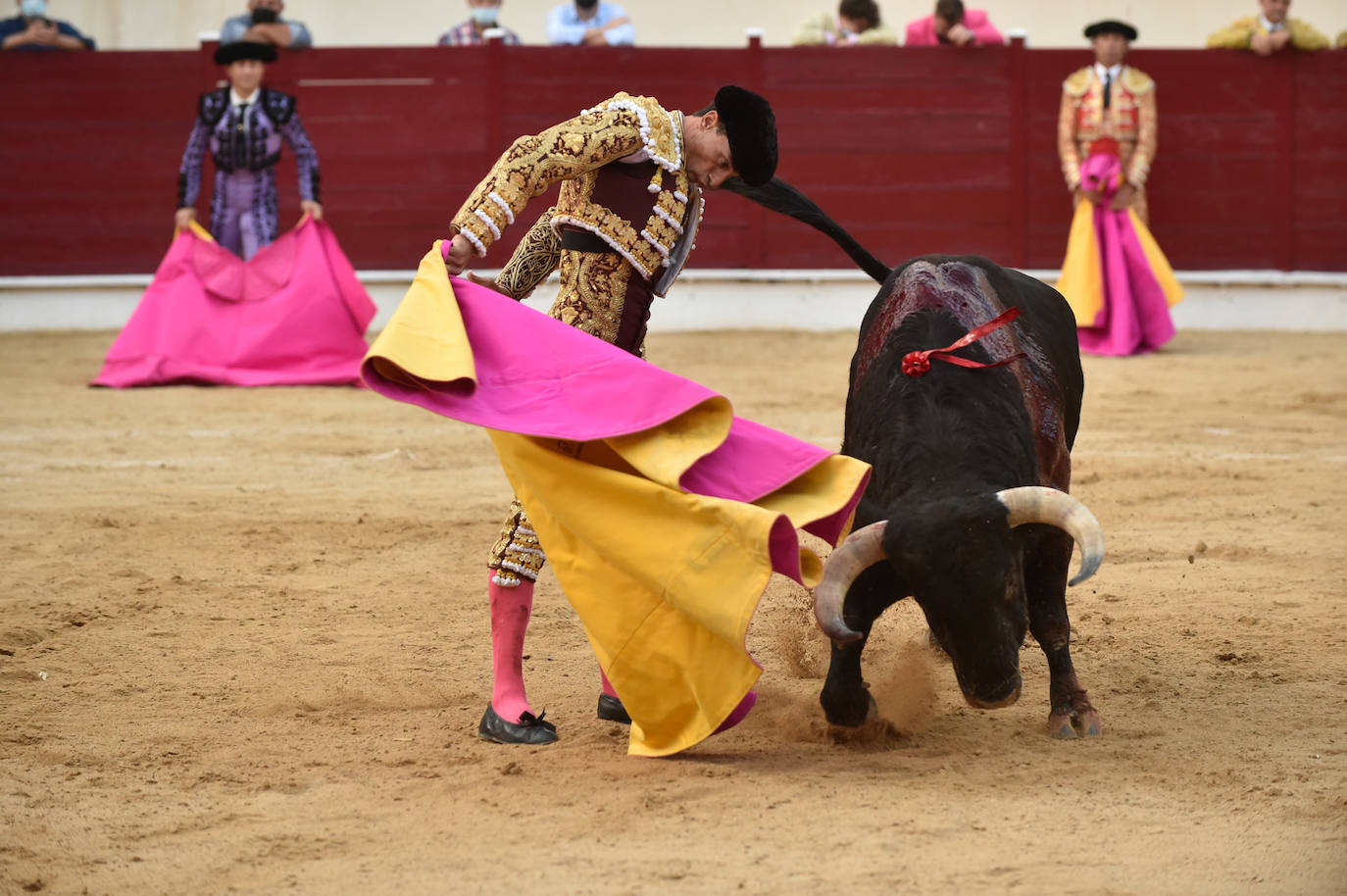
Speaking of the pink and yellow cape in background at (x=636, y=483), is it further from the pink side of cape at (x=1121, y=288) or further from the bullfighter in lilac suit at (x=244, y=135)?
the pink side of cape at (x=1121, y=288)

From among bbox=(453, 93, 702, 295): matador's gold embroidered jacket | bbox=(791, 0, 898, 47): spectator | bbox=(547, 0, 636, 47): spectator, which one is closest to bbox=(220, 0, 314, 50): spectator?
bbox=(547, 0, 636, 47): spectator

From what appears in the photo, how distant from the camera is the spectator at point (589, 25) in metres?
9.55

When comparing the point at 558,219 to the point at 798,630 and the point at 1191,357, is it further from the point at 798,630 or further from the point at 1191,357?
the point at 1191,357

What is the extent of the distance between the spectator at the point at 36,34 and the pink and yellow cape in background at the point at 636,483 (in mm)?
7625

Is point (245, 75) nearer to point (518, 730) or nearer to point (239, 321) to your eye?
point (239, 321)

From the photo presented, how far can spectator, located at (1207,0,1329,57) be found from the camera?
912 cm

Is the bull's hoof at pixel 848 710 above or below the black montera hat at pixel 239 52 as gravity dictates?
below

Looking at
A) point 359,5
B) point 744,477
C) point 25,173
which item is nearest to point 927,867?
point 744,477

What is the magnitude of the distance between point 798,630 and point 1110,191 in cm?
570

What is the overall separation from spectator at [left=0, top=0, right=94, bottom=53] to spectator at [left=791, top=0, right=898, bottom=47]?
424cm

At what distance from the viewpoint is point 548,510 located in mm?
2625

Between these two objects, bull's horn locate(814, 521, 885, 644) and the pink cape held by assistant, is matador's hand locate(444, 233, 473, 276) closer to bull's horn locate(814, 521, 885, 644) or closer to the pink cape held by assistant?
bull's horn locate(814, 521, 885, 644)

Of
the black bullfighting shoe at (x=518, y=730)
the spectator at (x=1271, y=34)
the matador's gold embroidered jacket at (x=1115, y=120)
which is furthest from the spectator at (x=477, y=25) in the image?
the black bullfighting shoe at (x=518, y=730)

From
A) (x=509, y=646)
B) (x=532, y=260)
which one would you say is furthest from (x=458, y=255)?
(x=509, y=646)
